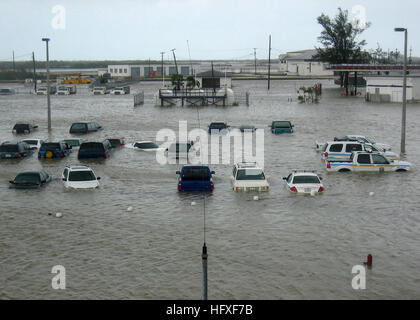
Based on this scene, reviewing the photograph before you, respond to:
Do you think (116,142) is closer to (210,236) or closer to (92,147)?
(92,147)

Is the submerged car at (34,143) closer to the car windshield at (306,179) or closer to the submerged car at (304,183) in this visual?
the submerged car at (304,183)

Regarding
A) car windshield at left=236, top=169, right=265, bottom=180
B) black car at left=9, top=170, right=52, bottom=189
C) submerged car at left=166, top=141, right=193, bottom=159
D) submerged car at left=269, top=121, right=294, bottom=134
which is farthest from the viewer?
submerged car at left=269, top=121, right=294, bottom=134

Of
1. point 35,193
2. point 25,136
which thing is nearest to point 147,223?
point 35,193

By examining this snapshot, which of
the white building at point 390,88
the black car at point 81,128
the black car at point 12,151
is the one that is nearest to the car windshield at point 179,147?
the black car at point 12,151

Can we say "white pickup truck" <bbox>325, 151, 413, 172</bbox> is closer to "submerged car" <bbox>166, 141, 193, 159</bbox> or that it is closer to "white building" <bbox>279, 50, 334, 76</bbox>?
"submerged car" <bbox>166, 141, 193, 159</bbox>

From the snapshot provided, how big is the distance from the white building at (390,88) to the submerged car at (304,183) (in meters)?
50.6

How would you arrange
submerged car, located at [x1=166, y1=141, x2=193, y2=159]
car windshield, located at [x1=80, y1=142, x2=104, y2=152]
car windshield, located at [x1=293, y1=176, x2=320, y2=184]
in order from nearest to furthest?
car windshield, located at [x1=293, y1=176, x2=320, y2=184] → submerged car, located at [x1=166, y1=141, x2=193, y2=159] → car windshield, located at [x1=80, y1=142, x2=104, y2=152]

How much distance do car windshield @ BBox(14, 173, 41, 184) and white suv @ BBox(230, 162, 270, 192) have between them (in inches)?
331

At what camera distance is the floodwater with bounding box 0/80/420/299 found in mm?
15039

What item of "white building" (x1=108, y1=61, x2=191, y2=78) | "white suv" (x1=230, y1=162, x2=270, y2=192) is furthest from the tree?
"white suv" (x1=230, y1=162, x2=270, y2=192)

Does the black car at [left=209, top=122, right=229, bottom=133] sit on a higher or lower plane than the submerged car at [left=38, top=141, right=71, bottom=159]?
higher
